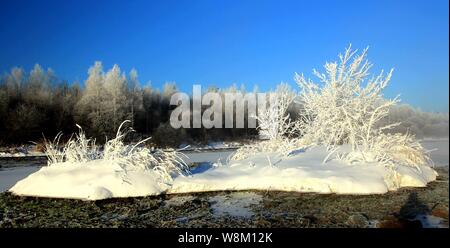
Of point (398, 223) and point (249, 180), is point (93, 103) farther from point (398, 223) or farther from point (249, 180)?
point (398, 223)

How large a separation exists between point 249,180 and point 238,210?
7.68ft

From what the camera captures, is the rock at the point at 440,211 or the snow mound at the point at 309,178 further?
the snow mound at the point at 309,178

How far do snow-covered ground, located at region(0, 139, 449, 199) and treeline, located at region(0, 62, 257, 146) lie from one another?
20184 millimetres

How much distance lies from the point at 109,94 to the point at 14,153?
13279 mm

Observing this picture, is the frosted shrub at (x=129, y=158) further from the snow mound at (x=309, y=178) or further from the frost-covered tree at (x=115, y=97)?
the frost-covered tree at (x=115, y=97)

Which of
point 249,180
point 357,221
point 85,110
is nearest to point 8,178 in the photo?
point 249,180

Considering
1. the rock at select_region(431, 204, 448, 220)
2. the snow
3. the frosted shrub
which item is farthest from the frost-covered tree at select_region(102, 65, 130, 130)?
the rock at select_region(431, 204, 448, 220)

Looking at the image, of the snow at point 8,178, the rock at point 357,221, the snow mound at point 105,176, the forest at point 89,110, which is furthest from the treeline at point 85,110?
the rock at point 357,221

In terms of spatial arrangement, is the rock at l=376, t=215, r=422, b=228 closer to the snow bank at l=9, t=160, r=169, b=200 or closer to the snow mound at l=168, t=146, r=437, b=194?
the snow mound at l=168, t=146, r=437, b=194

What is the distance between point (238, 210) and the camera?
7.98 m

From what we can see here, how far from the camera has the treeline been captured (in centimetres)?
3064

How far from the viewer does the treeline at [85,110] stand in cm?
3064
